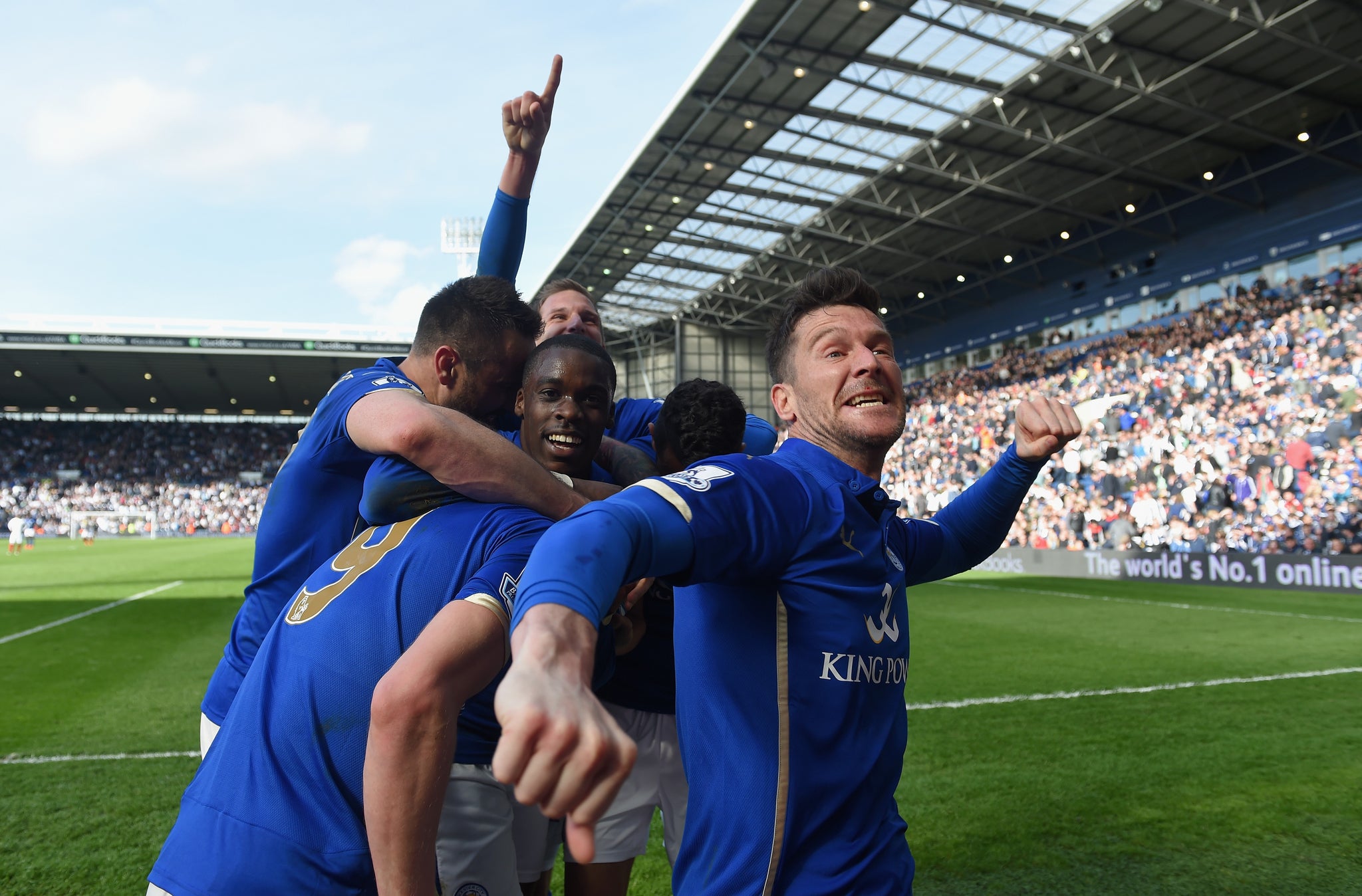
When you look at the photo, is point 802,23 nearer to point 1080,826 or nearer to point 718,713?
point 1080,826

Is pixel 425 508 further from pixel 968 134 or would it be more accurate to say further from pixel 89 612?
pixel 968 134

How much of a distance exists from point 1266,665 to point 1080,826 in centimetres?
518

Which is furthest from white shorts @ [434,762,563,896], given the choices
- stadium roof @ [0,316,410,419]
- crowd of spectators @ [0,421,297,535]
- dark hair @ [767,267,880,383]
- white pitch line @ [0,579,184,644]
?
crowd of spectators @ [0,421,297,535]

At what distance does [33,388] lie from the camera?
4994 centimetres

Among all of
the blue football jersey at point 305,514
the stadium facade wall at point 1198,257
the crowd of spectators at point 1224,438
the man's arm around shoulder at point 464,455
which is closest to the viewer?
the man's arm around shoulder at point 464,455

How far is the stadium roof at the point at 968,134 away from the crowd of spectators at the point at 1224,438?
→ 4.42 m

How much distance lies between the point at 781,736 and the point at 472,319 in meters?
1.25

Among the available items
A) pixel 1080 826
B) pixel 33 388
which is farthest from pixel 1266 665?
pixel 33 388

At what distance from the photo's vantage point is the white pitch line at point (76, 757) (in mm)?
5691

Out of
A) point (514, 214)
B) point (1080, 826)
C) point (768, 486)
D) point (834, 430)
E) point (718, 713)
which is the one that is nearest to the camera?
point (768, 486)

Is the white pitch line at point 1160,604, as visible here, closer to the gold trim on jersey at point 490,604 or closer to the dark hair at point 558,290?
the dark hair at point 558,290

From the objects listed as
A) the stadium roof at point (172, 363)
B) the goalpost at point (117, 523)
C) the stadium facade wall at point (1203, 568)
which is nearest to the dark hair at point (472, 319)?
the stadium facade wall at point (1203, 568)

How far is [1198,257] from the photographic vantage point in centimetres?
2669

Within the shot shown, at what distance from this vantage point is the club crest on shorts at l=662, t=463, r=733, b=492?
1.44 metres
